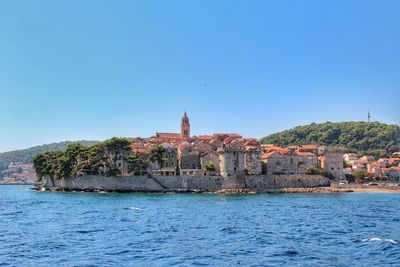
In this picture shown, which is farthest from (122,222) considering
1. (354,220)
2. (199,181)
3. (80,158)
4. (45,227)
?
(80,158)

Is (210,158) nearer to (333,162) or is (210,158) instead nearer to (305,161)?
(305,161)

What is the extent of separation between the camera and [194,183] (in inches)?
2992

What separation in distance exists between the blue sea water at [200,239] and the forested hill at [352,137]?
363 feet

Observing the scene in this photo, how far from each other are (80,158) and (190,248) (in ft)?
207

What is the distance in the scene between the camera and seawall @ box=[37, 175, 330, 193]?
249 ft

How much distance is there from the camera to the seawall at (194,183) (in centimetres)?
7600

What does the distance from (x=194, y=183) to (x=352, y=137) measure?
88.2m

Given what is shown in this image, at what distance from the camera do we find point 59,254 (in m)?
22.2

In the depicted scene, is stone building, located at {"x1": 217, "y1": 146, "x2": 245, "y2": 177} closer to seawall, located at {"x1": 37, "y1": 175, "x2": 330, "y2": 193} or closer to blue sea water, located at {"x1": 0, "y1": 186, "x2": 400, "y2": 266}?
seawall, located at {"x1": 37, "y1": 175, "x2": 330, "y2": 193}

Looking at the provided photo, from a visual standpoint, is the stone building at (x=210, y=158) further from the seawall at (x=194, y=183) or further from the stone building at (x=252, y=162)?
the seawall at (x=194, y=183)

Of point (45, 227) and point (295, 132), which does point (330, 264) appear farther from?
point (295, 132)

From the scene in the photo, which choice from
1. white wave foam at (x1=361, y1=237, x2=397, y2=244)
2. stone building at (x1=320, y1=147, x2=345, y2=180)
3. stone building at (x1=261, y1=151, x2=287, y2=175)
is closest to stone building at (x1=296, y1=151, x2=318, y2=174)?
stone building at (x1=320, y1=147, x2=345, y2=180)

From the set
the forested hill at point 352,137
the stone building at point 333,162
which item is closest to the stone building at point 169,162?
the stone building at point 333,162

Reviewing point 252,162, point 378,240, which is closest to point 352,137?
point 252,162
